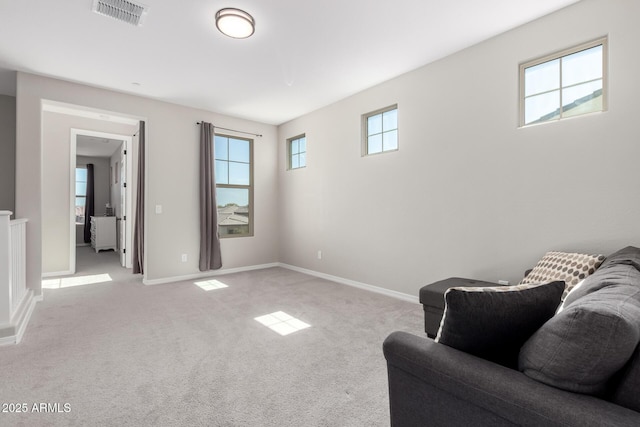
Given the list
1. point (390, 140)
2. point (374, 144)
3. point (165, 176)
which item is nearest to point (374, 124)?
point (374, 144)

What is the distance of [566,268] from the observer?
2.24 meters

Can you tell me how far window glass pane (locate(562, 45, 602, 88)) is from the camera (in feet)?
8.20

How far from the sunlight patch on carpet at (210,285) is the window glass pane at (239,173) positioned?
1.83 metres

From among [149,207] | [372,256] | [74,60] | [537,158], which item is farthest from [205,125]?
[537,158]

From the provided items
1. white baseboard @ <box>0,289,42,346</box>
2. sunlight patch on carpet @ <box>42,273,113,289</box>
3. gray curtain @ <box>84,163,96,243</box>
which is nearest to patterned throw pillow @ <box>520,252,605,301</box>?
white baseboard @ <box>0,289,42,346</box>

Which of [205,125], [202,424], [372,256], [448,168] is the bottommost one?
[202,424]

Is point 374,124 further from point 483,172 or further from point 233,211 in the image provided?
point 233,211

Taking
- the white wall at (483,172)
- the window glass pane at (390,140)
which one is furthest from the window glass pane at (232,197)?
the window glass pane at (390,140)

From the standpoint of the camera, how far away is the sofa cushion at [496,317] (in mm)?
1061

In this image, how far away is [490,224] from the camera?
3.10 m

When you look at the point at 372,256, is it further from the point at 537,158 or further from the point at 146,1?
the point at 146,1

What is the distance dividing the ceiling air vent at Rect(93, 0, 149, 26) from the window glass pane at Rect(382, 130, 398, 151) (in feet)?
9.57

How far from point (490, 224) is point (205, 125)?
4407 mm

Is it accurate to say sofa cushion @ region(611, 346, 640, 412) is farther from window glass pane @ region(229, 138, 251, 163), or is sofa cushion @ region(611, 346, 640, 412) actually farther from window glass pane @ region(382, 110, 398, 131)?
window glass pane @ region(229, 138, 251, 163)
